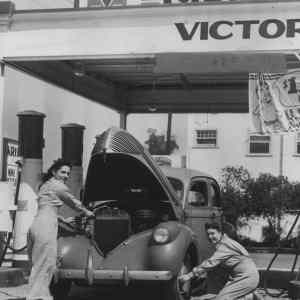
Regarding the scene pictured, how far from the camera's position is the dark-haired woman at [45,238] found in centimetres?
842

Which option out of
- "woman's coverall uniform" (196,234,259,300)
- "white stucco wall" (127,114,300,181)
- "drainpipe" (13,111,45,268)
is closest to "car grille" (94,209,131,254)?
"woman's coverall uniform" (196,234,259,300)

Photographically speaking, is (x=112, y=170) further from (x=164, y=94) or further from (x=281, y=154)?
(x=281, y=154)

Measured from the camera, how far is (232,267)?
8547 mm

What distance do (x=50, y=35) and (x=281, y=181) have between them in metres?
12.9

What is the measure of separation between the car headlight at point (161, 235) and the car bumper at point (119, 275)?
1.42 feet

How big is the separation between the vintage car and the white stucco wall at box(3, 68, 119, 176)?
9.84 ft

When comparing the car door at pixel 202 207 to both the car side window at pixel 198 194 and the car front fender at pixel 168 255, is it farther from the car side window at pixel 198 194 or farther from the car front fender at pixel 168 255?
the car front fender at pixel 168 255

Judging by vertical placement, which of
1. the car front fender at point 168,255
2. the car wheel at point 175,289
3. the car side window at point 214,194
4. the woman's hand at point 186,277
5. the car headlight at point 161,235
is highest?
the car side window at point 214,194

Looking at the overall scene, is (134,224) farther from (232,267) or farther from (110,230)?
(232,267)

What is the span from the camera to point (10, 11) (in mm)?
12000

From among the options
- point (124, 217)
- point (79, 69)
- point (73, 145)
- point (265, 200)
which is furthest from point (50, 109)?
point (265, 200)

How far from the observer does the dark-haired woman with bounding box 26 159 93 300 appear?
8.42 m

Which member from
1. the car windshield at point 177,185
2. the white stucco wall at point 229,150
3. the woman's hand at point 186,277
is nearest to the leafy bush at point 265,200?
the white stucco wall at point 229,150

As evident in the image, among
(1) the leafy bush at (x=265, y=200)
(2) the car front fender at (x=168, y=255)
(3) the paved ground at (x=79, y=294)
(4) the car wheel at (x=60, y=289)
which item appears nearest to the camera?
(2) the car front fender at (x=168, y=255)
